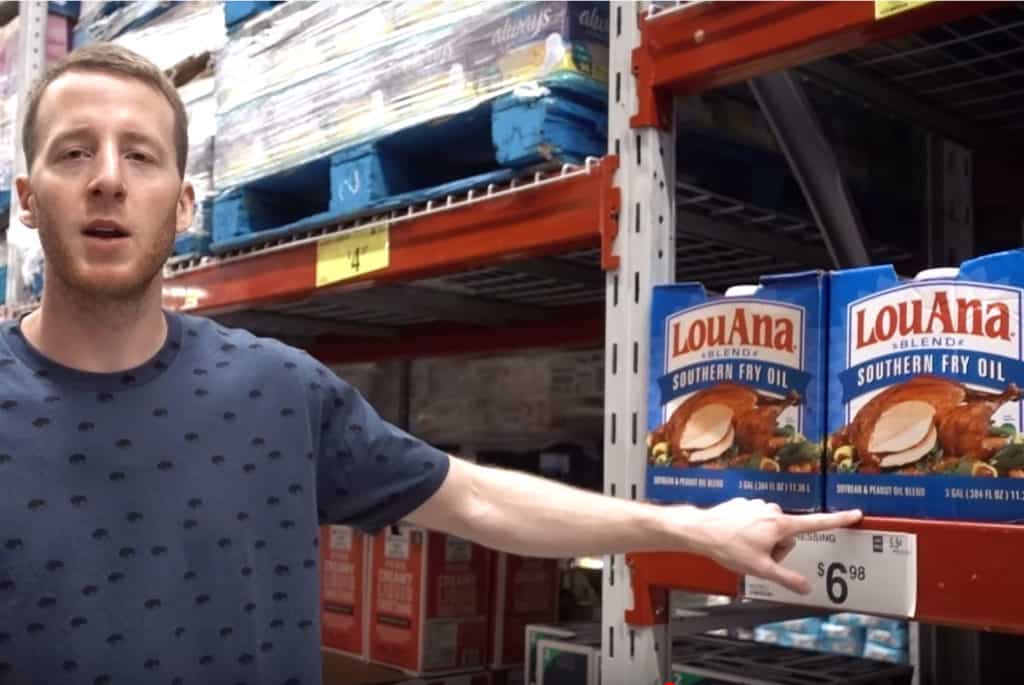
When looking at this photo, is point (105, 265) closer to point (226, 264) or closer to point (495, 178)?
point (495, 178)

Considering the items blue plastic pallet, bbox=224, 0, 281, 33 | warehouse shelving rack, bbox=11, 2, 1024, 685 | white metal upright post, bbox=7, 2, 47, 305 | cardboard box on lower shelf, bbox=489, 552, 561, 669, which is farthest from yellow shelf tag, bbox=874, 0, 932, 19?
white metal upright post, bbox=7, 2, 47, 305

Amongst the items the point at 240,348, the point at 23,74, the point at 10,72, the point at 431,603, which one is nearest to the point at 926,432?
the point at 240,348

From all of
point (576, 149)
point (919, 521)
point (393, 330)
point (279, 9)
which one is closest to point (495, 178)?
point (576, 149)

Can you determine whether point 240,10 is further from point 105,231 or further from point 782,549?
point 782,549

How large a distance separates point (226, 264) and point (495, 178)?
2.43ft

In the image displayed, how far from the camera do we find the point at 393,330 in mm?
2945

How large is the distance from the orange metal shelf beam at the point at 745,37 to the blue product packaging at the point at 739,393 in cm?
25

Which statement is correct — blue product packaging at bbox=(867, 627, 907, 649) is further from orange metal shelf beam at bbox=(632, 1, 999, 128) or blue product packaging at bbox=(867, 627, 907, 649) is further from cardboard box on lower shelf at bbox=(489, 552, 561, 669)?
orange metal shelf beam at bbox=(632, 1, 999, 128)

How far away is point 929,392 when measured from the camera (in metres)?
0.98

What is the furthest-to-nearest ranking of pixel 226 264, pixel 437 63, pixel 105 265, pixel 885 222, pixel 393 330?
pixel 393 330
pixel 226 264
pixel 885 222
pixel 437 63
pixel 105 265

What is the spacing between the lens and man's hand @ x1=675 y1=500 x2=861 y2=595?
37.6 inches

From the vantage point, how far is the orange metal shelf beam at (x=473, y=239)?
1348 millimetres

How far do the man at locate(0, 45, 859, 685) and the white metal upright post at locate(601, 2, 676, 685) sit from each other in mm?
208

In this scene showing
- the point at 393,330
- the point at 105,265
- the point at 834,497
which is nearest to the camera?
the point at 105,265
